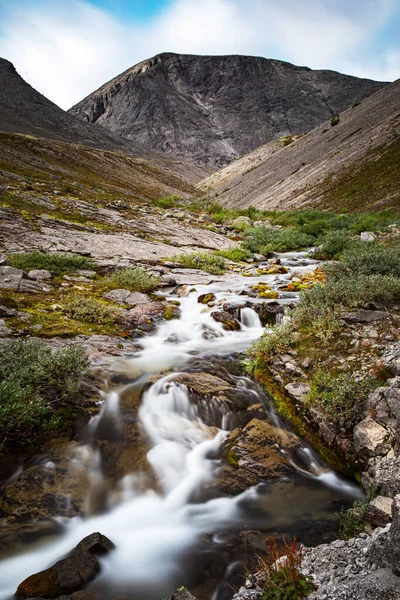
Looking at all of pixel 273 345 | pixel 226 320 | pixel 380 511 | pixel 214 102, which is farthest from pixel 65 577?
pixel 214 102

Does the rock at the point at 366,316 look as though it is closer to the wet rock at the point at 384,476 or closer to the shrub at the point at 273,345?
the shrub at the point at 273,345

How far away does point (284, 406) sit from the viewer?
5.88 m

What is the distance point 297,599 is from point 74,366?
4560 millimetres

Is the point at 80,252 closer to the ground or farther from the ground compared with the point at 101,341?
farther from the ground

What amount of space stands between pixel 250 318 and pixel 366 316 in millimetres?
3492

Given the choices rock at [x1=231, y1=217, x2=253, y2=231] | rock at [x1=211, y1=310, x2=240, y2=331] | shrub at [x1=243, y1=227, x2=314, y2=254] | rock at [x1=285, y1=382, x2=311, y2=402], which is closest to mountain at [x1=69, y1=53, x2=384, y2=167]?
rock at [x1=231, y1=217, x2=253, y2=231]

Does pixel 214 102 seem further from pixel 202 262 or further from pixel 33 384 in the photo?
pixel 33 384

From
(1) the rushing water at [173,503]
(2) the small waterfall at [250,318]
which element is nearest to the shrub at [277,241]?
(2) the small waterfall at [250,318]

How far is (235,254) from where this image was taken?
18391 mm

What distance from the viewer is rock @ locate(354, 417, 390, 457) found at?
13.9 feet

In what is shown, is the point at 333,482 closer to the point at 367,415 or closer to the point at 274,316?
the point at 367,415

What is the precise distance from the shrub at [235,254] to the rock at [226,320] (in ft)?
28.4

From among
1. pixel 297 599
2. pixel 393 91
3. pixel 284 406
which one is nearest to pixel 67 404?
pixel 284 406

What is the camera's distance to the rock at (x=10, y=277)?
9964 mm
